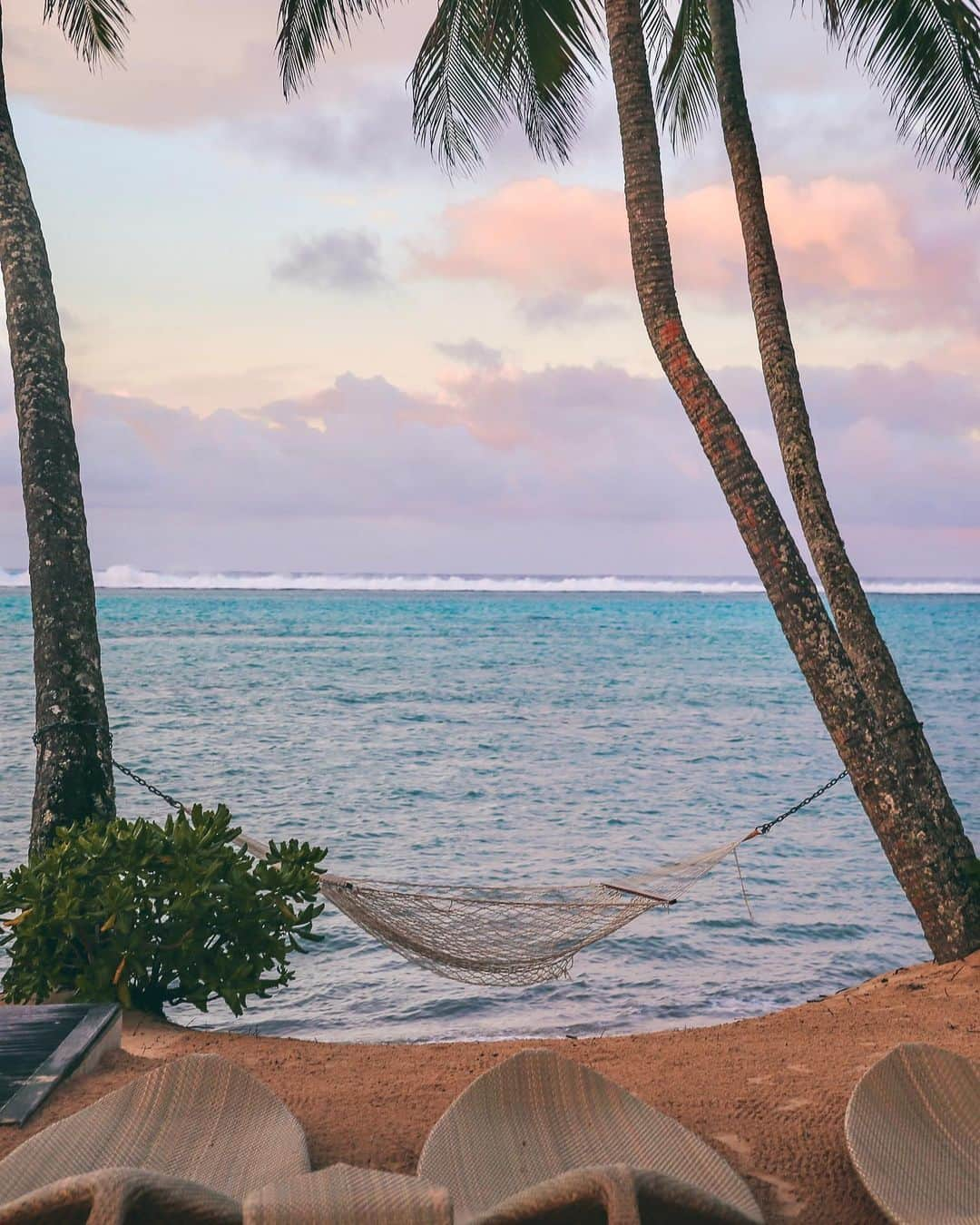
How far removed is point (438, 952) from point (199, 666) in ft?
73.8

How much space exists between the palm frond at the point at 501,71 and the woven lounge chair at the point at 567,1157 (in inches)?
160

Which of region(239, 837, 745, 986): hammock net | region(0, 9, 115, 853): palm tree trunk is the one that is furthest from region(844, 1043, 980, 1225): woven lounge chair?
region(0, 9, 115, 853): palm tree trunk

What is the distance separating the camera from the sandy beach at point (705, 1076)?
6.52 feet

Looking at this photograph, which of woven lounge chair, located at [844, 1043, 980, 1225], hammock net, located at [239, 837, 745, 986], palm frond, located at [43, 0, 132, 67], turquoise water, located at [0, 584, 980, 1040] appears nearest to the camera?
woven lounge chair, located at [844, 1043, 980, 1225]

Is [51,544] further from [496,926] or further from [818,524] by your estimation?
[818,524]

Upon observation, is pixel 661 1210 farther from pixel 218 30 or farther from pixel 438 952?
pixel 218 30

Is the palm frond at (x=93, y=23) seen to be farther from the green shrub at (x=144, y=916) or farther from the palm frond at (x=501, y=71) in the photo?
the green shrub at (x=144, y=916)

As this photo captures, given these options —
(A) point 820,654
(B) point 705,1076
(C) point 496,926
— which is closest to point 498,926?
(C) point 496,926

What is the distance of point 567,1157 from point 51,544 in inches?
99.2

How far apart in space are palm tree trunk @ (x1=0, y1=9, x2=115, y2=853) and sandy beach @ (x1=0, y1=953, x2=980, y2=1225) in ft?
2.65

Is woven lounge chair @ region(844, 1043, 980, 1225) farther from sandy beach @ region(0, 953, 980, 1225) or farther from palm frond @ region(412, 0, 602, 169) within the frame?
palm frond @ region(412, 0, 602, 169)

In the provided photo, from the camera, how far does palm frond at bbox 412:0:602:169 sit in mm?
4730

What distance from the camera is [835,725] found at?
11.6ft

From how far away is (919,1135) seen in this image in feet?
6.42
